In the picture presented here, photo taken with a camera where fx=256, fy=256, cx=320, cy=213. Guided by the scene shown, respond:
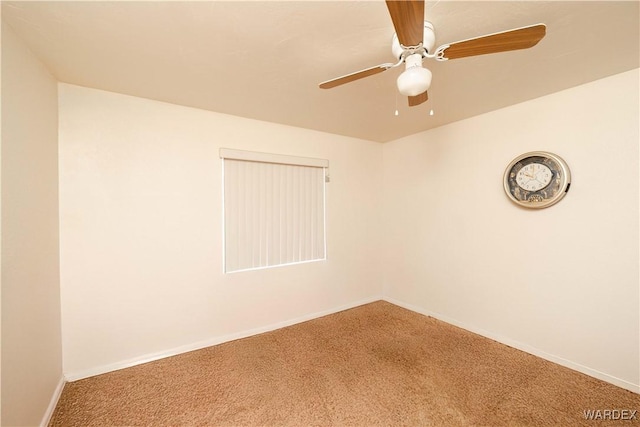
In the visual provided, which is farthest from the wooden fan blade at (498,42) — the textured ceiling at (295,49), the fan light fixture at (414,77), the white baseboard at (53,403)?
the white baseboard at (53,403)

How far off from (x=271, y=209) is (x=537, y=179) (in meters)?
2.59

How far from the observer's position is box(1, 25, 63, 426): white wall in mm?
1302

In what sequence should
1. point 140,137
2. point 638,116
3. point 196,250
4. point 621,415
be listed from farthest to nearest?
point 196,250
point 140,137
point 638,116
point 621,415

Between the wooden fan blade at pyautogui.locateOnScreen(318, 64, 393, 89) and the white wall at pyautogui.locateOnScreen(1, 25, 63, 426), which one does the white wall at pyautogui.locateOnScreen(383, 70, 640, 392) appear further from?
the white wall at pyautogui.locateOnScreen(1, 25, 63, 426)

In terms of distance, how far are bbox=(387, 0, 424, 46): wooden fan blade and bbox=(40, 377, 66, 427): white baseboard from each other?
288 centimetres

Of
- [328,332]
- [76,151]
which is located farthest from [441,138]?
[76,151]

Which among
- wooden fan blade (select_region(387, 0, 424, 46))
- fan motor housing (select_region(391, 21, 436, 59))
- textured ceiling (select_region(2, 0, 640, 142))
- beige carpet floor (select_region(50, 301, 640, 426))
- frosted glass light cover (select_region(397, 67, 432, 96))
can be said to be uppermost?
A: textured ceiling (select_region(2, 0, 640, 142))

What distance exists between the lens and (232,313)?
2.66 metres

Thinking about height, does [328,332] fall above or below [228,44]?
below

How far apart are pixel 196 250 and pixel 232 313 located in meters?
0.76

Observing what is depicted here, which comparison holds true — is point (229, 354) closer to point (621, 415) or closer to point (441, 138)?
point (621, 415)

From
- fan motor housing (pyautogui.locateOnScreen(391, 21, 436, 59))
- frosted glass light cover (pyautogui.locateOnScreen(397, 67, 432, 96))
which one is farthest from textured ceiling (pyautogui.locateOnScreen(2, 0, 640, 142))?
frosted glass light cover (pyautogui.locateOnScreen(397, 67, 432, 96))

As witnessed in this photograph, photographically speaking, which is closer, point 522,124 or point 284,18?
point 284,18

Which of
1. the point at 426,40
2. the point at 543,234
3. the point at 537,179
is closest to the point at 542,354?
the point at 543,234
